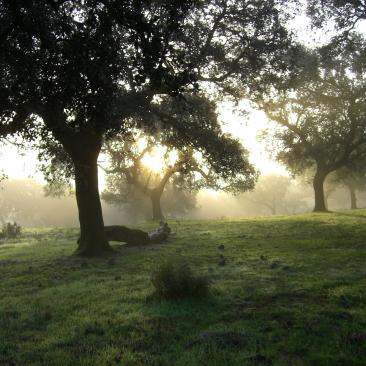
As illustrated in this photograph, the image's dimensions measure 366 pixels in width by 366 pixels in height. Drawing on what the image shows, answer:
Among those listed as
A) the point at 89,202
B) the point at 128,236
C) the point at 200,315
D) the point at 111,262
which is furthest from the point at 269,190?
the point at 200,315

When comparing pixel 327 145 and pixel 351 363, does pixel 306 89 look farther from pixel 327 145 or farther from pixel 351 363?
pixel 351 363

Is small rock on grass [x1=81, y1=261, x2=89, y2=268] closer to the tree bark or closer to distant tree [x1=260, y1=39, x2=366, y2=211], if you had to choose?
the tree bark

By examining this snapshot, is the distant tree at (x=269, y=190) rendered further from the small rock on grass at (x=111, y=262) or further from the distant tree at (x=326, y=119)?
the small rock on grass at (x=111, y=262)

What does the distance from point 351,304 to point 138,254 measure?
40.7 ft

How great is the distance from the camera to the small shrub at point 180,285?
11.2m

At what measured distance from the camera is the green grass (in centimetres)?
768

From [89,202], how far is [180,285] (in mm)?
12060

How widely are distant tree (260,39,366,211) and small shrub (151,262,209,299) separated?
35.6 metres

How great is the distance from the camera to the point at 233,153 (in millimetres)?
24500

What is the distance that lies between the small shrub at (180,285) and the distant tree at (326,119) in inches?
1400

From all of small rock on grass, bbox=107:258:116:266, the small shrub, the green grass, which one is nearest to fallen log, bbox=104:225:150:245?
small rock on grass, bbox=107:258:116:266

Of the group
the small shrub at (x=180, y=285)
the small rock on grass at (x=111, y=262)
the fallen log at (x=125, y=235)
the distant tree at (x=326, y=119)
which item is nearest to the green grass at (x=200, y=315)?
the small shrub at (x=180, y=285)

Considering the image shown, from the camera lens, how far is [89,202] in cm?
2227

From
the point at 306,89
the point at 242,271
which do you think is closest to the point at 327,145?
the point at 306,89
